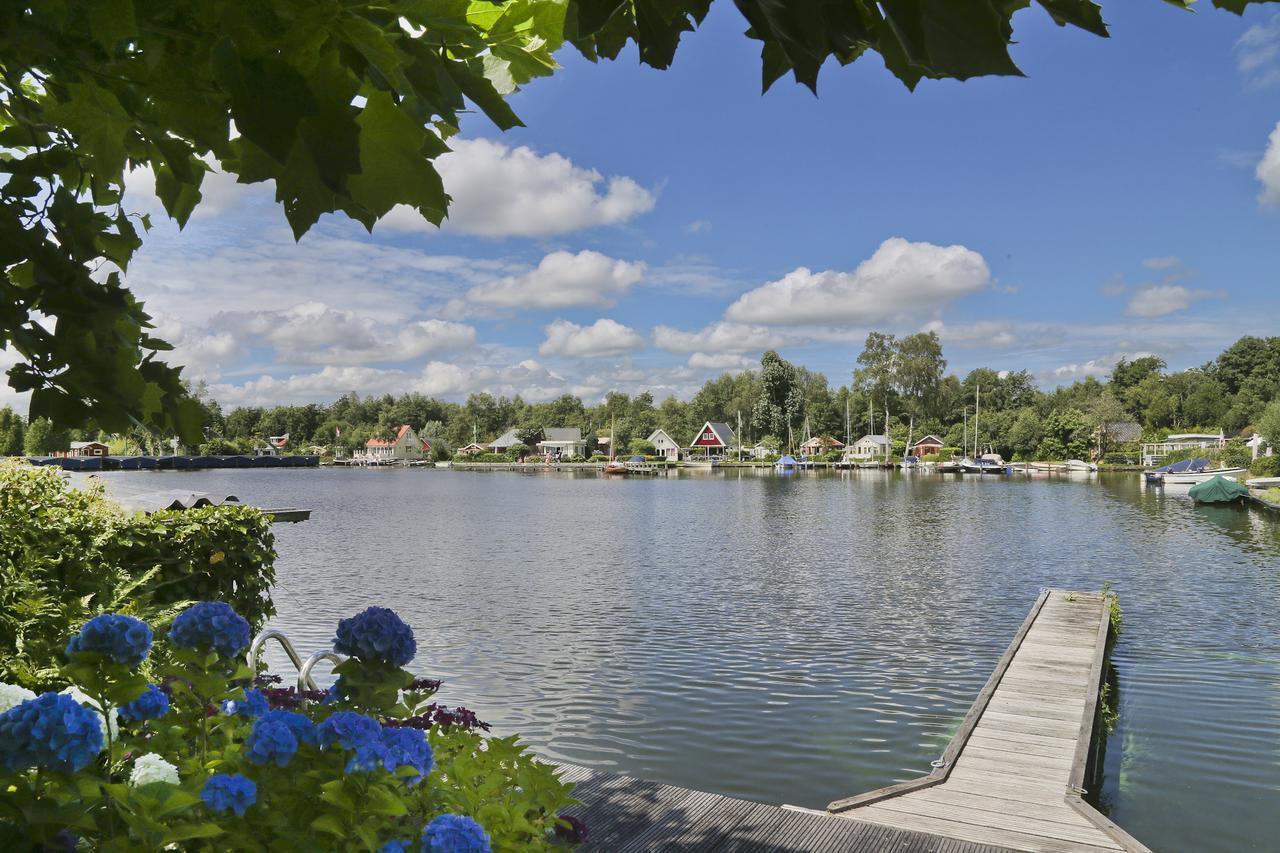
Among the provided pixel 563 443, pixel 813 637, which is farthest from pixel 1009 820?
pixel 563 443

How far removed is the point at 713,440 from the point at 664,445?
24.6ft

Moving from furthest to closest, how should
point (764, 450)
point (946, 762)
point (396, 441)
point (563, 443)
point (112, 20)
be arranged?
point (396, 441), point (563, 443), point (764, 450), point (946, 762), point (112, 20)

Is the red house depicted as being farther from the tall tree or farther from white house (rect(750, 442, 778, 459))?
white house (rect(750, 442, 778, 459))

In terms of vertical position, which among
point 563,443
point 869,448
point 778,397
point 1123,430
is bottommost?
point 869,448

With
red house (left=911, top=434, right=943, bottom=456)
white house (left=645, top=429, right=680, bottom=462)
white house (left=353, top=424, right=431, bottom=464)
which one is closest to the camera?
red house (left=911, top=434, right=943, bottom=456)

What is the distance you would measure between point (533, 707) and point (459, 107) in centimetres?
1021

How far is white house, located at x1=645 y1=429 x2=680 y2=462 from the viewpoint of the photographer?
379 feet

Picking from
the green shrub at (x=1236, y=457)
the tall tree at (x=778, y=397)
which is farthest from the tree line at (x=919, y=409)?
the green shrub at (x=1236, y=457)

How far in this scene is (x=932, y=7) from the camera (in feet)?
2.22

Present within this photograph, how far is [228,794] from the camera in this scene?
1643 millimetres

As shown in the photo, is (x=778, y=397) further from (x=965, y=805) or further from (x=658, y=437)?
(x=965, y=805)

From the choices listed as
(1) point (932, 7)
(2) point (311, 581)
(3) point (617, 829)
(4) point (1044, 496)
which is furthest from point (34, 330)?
(4) point (1044, 496)

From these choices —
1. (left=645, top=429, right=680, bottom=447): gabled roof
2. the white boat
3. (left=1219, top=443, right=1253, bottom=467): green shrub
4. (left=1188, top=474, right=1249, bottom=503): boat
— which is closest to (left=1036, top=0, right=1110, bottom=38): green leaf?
(left=1188, top=474, right=1249, bottom=503): boat

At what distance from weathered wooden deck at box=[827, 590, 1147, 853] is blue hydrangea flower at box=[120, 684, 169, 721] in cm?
469
